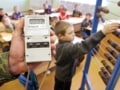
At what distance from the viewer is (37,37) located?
0.80m

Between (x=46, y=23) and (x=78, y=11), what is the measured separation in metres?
4.39

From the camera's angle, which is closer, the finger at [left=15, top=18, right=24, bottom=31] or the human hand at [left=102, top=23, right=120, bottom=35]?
the finger at [left=15, top=18, right=24, bottom=31]

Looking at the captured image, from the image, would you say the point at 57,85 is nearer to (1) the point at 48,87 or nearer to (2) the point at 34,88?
(2) the point at 34,88

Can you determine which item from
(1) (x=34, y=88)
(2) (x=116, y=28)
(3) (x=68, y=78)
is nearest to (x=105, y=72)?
(3) (x=68, y=78)

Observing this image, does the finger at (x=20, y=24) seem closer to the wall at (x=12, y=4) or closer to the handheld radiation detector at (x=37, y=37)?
the handheld radiation detector at (x=37, y=37)

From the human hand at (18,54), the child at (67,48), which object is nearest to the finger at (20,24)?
A: the human hand at (18,54)

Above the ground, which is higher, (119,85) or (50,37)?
(50,37)

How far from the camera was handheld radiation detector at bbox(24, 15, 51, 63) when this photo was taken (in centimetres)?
78

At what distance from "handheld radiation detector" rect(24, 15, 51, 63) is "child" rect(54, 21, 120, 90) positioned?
2.13 feet

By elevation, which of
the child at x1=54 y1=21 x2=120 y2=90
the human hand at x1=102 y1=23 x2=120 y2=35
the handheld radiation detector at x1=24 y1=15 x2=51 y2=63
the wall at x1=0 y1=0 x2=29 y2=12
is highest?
the handheld radiation detector at x1=24 y1=15 x2=51 y2=63

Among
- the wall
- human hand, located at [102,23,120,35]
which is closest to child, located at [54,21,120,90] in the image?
human hand, located at [102,23,120,35]

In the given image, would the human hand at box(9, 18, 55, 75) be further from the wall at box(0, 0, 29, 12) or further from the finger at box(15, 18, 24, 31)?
the wall at box(0, 0, 29, 12)

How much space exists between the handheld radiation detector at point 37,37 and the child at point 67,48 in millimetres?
650

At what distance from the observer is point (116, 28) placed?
4.38ft
